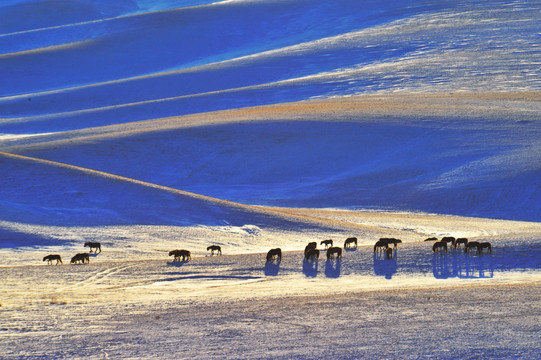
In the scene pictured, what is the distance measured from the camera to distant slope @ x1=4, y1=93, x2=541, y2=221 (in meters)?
29.1

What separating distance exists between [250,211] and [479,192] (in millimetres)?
9567

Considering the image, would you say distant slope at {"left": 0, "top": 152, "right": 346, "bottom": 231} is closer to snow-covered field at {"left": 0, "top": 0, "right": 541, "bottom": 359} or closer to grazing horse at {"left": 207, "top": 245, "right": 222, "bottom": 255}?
snow-covered field at {"left": 0, "top": 0, "right": 541, "bottom": 359}

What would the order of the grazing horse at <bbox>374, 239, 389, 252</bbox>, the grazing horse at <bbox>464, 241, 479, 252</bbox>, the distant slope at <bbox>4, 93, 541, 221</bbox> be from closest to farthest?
the grazing horse at <bbox>464, 241, 479, 252</bbox>, the grazing horse at <bbox>374, 239, 389, 252</bbox>, the distant slope at <bbox>4, 93, 541, 221</bbox>

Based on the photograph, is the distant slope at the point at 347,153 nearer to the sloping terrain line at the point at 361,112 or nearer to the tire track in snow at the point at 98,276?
the sloping terrain line at the point at 361,112

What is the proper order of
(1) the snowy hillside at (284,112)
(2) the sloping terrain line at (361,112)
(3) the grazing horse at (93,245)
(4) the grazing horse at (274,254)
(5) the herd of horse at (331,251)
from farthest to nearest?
(2) the sloping terrain line at (361,112)
(1) the snowy hillside at (284,112)
(3) the grazing horse at (93,245)
(5) the herd of horse at (331,251)
(4) the grazing horse at (274,254)

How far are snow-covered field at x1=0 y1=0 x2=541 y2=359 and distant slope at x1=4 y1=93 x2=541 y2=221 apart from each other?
0.12m

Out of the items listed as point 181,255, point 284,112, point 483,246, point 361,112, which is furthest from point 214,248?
point 284,112

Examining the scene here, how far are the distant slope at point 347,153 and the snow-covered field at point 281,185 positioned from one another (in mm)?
124

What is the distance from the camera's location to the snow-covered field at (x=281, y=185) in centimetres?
1091

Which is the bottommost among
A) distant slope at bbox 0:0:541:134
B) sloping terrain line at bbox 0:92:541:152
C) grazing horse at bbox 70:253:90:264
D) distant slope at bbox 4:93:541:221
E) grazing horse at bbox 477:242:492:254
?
grazing horse at bbox 70:253:90:264

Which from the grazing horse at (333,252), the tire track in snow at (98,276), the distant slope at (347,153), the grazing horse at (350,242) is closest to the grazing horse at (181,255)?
the tire track in snow at (98,276)

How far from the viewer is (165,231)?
2092 centimetres

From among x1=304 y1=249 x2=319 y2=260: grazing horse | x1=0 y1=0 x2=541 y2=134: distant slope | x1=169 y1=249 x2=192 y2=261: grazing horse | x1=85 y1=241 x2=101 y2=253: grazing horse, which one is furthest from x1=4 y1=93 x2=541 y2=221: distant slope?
x1=169 y1=249 x2=192 y2=261: grazing horse

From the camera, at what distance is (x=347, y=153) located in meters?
35.0
